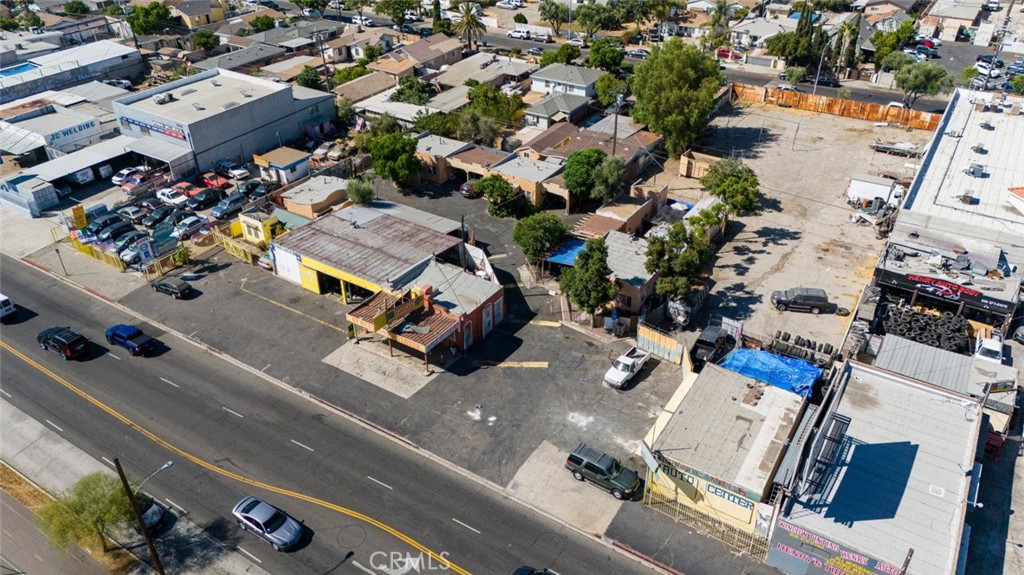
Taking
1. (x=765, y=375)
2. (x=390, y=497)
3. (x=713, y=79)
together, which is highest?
(x=713, y=79)

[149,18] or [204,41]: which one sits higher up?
[149,18]

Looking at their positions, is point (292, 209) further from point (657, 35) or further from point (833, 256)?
point (657, 35)

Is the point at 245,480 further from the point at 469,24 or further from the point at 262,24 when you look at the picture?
the point at 262,24

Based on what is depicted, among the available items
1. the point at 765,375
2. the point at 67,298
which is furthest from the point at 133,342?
the point at 765,375

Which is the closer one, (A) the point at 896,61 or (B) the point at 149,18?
(A) the point at 896,61

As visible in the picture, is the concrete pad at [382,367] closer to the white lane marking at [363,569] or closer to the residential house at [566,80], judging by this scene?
the white lane marking at [363,569]


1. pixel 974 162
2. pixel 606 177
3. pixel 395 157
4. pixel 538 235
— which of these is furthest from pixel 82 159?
pixel 974 162

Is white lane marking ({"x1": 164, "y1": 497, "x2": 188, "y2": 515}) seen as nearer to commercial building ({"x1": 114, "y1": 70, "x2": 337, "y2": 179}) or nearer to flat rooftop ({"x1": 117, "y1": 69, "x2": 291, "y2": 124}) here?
commercial building ({"x1": 114, "y1": 70, "x2": 337, "y2": 179})
